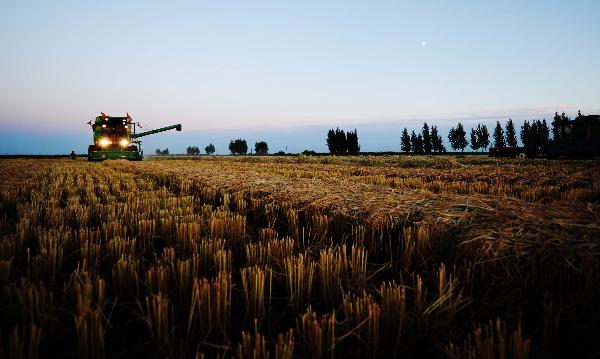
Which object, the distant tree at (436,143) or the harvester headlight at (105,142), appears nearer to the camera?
the harvester headlight at (105,142)

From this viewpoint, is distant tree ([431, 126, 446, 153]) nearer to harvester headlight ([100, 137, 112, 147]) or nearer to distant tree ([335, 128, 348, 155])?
distant tree ([335, 128, 348, 155])

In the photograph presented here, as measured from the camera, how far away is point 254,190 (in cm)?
656

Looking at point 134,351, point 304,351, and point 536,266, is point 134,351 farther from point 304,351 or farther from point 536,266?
point 536,266

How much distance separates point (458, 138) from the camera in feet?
396

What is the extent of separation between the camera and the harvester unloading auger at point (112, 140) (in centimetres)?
2725

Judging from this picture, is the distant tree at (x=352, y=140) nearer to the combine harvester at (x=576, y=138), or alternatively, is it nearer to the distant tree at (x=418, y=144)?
the distant tree at (x=418, y=144)

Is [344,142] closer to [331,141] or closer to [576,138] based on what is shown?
[331,141]

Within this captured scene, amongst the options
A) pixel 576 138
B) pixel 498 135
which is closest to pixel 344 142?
pixel 498 135

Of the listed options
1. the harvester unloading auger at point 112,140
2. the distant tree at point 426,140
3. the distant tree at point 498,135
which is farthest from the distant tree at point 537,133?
the harvester unloading auger at point 112,140

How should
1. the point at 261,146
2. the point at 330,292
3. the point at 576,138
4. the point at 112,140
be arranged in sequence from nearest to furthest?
1. the point at 330,292
2. the point at 576,138
3. the point at 112,140
4. the point at 261,146

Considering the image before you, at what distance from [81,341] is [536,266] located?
9.04ft

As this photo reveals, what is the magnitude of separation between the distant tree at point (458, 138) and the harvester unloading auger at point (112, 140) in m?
117

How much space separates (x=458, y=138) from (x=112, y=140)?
11835 centimetres

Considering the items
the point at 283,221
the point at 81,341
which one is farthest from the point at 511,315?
the point at 283,221
